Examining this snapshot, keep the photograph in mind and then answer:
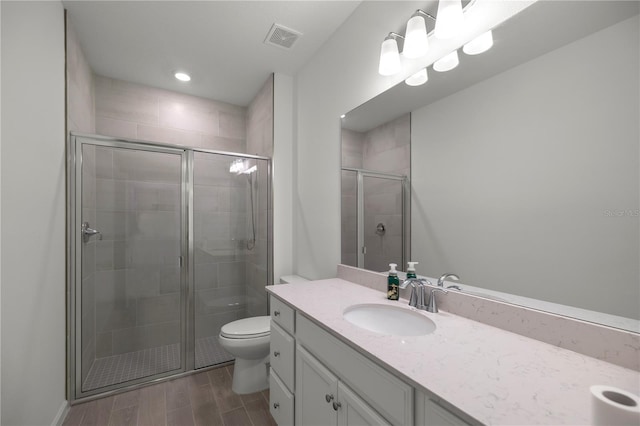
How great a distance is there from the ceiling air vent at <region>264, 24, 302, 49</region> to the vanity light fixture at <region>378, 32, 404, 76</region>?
0.89 metres

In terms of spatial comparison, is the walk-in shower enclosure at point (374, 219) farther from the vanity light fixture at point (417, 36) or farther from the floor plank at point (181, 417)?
the floor plank at point (181, 417)

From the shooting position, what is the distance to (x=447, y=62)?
47.9 inches

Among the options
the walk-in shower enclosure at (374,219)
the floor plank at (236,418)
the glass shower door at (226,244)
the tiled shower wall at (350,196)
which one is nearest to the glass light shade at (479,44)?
the walk-in shower enclosure at (374,219)

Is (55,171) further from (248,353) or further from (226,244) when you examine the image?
(248,353)

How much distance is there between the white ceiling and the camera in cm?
177

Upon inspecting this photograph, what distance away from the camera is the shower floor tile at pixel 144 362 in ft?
6.57

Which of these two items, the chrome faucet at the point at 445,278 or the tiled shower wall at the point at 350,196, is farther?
the tiled shower wall at the point at 350,196

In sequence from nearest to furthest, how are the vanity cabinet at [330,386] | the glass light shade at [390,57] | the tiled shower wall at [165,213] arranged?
the vanity cabinet at [330,386], the glass light shade at [390,57], the tiled shower wall at [165,213]

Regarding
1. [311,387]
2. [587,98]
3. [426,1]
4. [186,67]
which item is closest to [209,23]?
[186,67]

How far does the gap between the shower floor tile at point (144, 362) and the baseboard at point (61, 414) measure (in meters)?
0.14

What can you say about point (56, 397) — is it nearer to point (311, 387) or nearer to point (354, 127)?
point (311, 387)

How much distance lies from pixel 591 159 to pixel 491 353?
65cm

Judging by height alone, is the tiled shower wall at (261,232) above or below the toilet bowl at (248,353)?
above

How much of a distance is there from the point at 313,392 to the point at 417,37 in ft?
5.40
